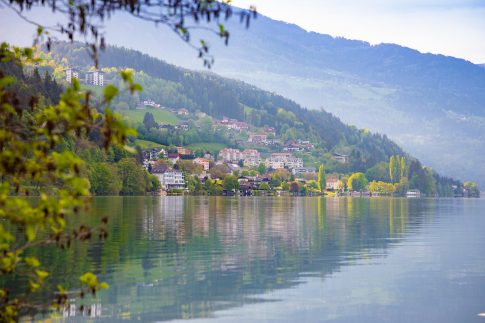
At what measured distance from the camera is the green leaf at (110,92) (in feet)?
24.4

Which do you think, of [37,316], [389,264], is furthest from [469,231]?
[37,316]

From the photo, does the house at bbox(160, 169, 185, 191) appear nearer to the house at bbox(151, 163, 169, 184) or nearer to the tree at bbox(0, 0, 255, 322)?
the house at bbox(151, 163, 169, 184)

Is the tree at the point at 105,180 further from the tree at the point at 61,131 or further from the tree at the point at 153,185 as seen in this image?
the tree at the point at 61,131

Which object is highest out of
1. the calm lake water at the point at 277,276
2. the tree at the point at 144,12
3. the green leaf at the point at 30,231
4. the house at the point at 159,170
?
the house at the point at 159,170

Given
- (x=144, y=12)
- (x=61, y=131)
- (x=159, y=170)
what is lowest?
(x=61, y=131)

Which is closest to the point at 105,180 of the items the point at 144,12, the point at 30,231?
the point at 144,12

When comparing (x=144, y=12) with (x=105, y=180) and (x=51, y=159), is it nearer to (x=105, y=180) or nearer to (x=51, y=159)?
(x=51, y=159)

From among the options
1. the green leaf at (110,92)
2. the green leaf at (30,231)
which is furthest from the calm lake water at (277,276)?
the green leaf at (110,92)

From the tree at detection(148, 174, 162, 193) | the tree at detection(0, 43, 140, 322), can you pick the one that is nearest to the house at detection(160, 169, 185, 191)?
the tree at detection(148, 174, 162, 193)

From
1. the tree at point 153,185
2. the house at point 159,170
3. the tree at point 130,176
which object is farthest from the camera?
the house at point 159,170

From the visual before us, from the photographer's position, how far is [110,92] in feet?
24.7

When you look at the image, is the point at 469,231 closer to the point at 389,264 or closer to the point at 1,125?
the point at 389,264

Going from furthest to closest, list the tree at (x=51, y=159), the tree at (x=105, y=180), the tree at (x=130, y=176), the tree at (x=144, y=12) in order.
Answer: the tree at (x=130, y=176) → the tree at (x=105, y=180) → the tree at (x=144, y=12) → the tree at (x=51, y=159)

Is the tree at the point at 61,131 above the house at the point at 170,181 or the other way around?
the other way around
